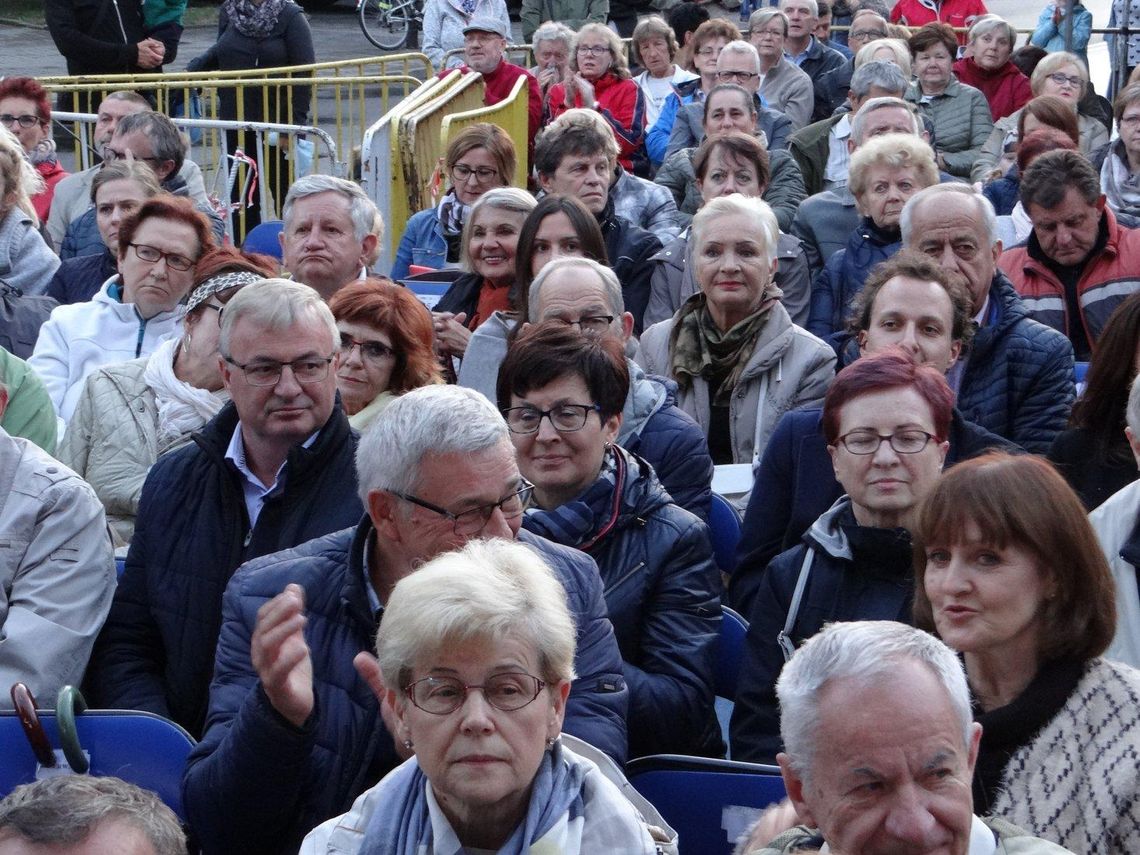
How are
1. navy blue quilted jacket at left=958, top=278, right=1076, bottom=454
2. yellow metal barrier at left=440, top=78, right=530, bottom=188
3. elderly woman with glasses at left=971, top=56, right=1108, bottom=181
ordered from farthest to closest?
yellow metal barrier at left=440, top=78, right=530, bottom=188 → elderly woman with glasses at left=971, top=56, right=1108, bottom=181 → navy blue quilted jacket at left=958, top=278, right=1076, bottom=454

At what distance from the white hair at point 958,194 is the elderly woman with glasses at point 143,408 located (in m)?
2.36

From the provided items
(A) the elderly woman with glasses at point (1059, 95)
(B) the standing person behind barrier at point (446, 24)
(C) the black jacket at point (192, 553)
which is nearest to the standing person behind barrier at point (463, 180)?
(C) the black jacket at point (192, 553)

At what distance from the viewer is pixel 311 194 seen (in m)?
6.27

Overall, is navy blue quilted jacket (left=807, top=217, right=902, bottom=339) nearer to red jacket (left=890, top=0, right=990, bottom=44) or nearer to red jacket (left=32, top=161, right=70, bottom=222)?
red jacket (left=32, top=161, right=70, bottom=222)

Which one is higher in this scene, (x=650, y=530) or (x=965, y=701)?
(x=965, y=701)

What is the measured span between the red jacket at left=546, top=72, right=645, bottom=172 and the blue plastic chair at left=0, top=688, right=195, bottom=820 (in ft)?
28.9

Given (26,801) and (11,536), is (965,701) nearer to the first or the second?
(26,801)

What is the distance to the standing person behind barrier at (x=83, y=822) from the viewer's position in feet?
7.48

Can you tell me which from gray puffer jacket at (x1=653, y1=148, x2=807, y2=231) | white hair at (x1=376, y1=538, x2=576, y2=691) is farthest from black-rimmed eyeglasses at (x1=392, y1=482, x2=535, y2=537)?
gray puffer jacket at (x1=653, y1=148, x2=807, y2=231)

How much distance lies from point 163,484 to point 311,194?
232cm

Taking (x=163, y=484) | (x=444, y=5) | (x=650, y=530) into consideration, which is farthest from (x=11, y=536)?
(x=444, y=5)

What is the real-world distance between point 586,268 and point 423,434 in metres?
1.92

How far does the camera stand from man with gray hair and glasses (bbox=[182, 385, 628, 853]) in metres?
3.20

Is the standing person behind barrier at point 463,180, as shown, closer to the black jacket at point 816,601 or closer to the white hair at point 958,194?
the white hair at point 958,194
